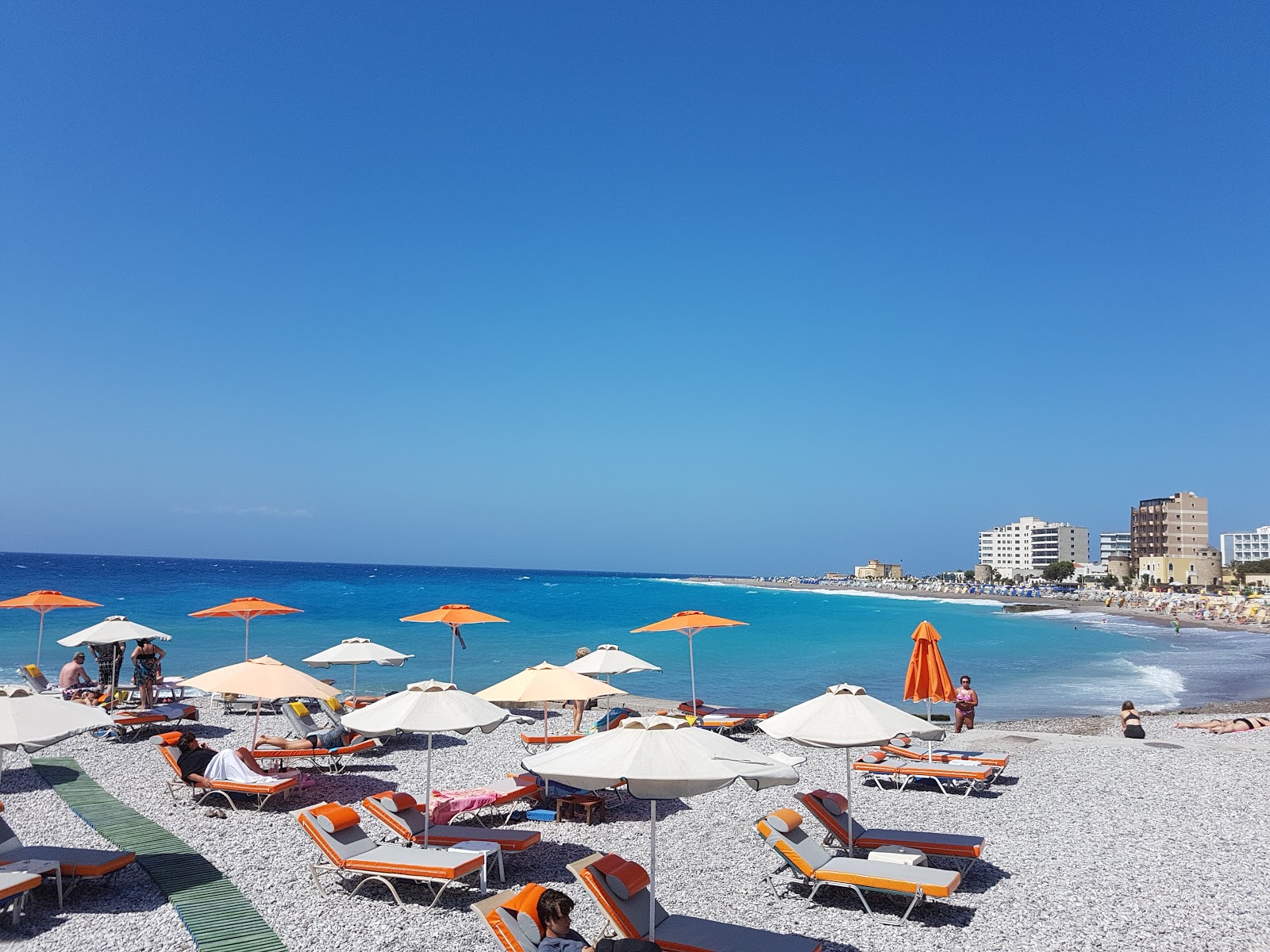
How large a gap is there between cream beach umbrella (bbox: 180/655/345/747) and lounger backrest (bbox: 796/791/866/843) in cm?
590

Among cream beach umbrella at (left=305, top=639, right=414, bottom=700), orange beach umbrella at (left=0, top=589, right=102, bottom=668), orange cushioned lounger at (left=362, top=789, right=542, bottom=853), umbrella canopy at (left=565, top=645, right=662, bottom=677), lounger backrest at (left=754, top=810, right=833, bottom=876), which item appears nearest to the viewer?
lounger backrest at (left=754, top=810, right=833, bottom=876)

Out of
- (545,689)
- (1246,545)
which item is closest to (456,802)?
(545,689)

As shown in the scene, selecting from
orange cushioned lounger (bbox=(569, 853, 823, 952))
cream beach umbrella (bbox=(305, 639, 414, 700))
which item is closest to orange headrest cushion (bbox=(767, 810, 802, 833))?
orange cushioned lounger (bbox=(569, 853, 823, 952))

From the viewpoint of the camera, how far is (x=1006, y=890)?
25.1ft

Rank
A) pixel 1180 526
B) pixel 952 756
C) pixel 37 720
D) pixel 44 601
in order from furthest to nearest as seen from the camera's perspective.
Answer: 1. pixel 1180 526
2. pixel 44 601
3. pixel 952 756
4. pixel 37 720

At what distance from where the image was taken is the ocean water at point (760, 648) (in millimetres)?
26625

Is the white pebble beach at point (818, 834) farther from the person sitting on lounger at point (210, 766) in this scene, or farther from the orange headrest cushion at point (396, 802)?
the orange headrest cushion at point (396, 802)

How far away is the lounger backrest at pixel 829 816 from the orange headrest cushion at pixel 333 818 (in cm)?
440

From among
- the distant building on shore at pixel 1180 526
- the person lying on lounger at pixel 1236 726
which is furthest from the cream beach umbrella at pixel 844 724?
the distant building on shore at pixel 1180 526

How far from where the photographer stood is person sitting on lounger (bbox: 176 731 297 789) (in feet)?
33.9

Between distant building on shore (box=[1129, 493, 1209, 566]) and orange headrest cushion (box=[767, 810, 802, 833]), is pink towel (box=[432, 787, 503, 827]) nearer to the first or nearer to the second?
orange headrest cushion (box=[767, 810, 802, 833])

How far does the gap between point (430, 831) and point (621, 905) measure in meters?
3.03

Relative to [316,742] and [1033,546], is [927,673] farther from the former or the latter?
[1033,546]

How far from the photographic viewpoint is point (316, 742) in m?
12.8
